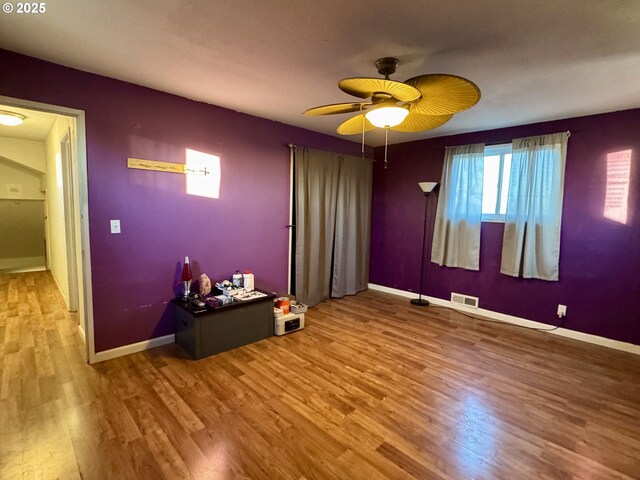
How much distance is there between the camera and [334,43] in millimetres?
1862

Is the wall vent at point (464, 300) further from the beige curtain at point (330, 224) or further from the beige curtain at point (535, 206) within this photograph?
the beige curtain at point (330, 224)

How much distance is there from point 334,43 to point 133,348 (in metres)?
2.98

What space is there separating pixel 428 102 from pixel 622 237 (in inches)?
112

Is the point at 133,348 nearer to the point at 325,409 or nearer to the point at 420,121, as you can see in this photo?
the point at 325,409

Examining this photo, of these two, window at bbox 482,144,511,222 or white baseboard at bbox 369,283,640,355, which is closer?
white baseboard at bbox 369,283,640,355

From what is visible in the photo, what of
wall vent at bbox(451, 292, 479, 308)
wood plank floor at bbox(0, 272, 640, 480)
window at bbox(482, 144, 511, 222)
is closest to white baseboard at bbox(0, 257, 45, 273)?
wood plank floor at bbox(0, 272, 640, 480)

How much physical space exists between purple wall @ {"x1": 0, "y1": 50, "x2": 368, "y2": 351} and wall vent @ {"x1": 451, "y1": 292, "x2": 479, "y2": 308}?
2.65 m

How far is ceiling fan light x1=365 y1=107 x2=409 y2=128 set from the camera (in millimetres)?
1764

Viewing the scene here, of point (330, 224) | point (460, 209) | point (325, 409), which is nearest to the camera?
point (325, 409)

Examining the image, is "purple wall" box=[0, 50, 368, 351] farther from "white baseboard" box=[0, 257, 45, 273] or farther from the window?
"white baseboard" box=[0, 257, 45, 273]

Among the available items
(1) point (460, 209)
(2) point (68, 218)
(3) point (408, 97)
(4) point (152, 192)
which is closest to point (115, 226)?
(4) point (152, 192)

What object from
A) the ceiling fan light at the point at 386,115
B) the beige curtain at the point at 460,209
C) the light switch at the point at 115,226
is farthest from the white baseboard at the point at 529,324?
the light switch at the point at 115,226

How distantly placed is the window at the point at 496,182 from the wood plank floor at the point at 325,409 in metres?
1.55

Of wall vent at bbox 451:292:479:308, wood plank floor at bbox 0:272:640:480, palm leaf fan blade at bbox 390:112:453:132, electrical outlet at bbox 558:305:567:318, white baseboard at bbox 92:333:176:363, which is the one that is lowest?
wood plank floor at bbox 0:272:640:480
